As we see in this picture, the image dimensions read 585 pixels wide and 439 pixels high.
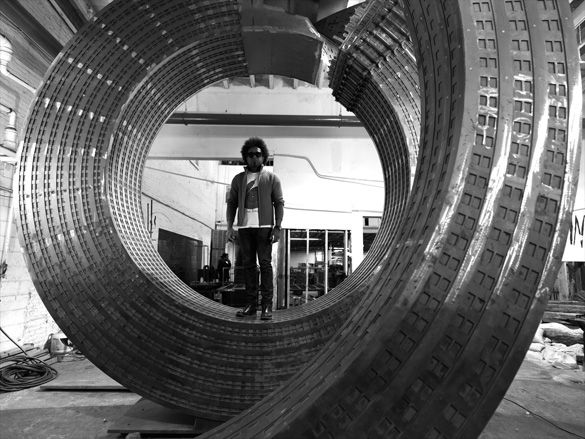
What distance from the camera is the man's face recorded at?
3168 mm

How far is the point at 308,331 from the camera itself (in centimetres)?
273

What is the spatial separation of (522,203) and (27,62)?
568 centimetres

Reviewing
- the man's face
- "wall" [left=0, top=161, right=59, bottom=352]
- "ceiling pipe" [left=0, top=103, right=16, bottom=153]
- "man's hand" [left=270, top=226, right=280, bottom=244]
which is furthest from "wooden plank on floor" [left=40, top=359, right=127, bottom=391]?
"ceiling pipe" [left=0, top=103, right=16, bottom=153]

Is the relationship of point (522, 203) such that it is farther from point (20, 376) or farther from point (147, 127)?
point (20, 376)

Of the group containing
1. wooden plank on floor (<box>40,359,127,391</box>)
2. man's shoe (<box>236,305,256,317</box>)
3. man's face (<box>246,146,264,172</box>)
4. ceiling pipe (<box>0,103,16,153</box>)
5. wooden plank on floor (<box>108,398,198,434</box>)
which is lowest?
wooden plank on floor (<box>40,359,127,391</box>)

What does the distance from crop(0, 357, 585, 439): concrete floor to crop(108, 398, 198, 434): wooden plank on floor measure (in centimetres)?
6

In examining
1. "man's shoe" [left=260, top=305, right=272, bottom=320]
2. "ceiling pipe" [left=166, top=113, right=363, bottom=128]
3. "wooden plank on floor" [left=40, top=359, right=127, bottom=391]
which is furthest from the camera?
"ceiling pipe" [left=166, top=113, right=363, bottom=128]

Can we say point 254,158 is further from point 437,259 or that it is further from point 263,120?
point 263,120

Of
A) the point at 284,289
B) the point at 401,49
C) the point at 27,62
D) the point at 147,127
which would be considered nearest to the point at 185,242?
the point at 284,289

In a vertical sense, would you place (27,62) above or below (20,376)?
above

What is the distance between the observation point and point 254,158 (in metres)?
3.17

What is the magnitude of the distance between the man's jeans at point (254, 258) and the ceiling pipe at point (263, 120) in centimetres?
428

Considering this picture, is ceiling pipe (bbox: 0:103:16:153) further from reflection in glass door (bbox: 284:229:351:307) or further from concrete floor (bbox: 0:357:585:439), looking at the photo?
reflection in glass door (bbox: 284:229:351:307)

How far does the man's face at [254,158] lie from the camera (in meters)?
3.17
